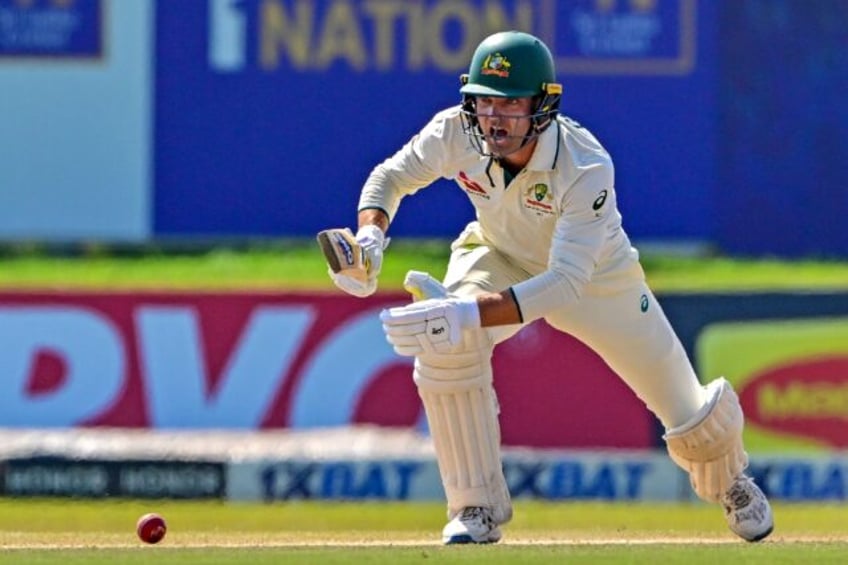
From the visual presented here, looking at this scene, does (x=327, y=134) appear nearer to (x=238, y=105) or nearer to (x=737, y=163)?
(x=238, y=105)

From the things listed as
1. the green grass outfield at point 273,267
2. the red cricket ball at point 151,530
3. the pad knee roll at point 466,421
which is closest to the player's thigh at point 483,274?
the pad knee roll at point 466,421

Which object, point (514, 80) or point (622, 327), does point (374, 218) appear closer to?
point (514, 80)

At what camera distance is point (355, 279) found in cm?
614

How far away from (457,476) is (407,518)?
2485 millimetres

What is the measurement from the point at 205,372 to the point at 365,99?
2.73m

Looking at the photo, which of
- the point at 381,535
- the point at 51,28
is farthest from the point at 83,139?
the point at 381,535

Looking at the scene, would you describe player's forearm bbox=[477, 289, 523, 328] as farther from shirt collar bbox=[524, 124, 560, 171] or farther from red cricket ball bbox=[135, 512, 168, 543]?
red cricket ball bbox=[135, 512, 168, 543]

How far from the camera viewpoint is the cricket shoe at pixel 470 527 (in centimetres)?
626

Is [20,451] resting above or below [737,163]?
below

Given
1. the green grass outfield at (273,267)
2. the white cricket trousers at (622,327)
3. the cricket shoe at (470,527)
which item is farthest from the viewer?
the green grass outfield at (273,267)

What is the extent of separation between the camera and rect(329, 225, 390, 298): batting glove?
20.1 feet

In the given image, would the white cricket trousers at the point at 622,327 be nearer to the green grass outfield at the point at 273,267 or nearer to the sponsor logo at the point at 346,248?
the sponsor logo at the point at 346,248

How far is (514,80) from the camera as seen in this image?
20.2 ft

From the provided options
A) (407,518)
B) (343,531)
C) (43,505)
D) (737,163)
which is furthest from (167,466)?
(737,163)
